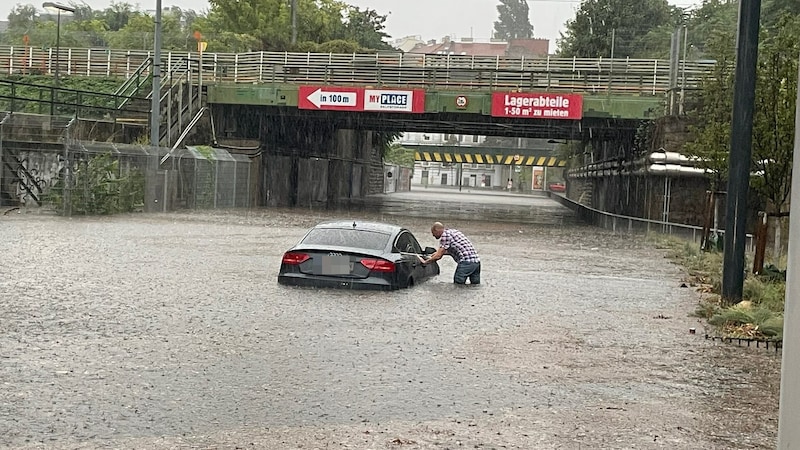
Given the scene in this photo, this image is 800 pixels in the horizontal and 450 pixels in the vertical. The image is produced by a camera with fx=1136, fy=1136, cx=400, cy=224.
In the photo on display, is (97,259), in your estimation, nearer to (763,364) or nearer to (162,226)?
(162,226)

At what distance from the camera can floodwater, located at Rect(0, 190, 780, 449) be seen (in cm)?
784

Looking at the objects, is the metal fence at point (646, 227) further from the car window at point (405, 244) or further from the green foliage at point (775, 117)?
the car window at point (405, 244)

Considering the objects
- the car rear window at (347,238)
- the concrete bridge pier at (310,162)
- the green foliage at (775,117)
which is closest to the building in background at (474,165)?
the concrete bridge pier at (310,162)

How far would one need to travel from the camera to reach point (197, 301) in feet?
48.8

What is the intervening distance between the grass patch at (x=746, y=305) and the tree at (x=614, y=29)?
65063mm

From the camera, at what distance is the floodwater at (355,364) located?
25.7 feet

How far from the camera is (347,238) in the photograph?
17.0 meters

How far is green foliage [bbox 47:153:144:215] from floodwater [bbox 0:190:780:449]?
13341 mm

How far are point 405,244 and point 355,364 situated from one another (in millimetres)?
7588

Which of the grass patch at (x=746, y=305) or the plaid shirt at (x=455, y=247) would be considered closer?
the grass patch at (x=746, y=305)

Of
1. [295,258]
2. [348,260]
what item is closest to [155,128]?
[295,258]

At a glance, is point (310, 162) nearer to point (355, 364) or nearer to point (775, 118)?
point (775, 118)

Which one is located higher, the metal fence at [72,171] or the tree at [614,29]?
the tree at [614,29]

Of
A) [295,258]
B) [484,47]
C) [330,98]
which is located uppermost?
[484,47]
